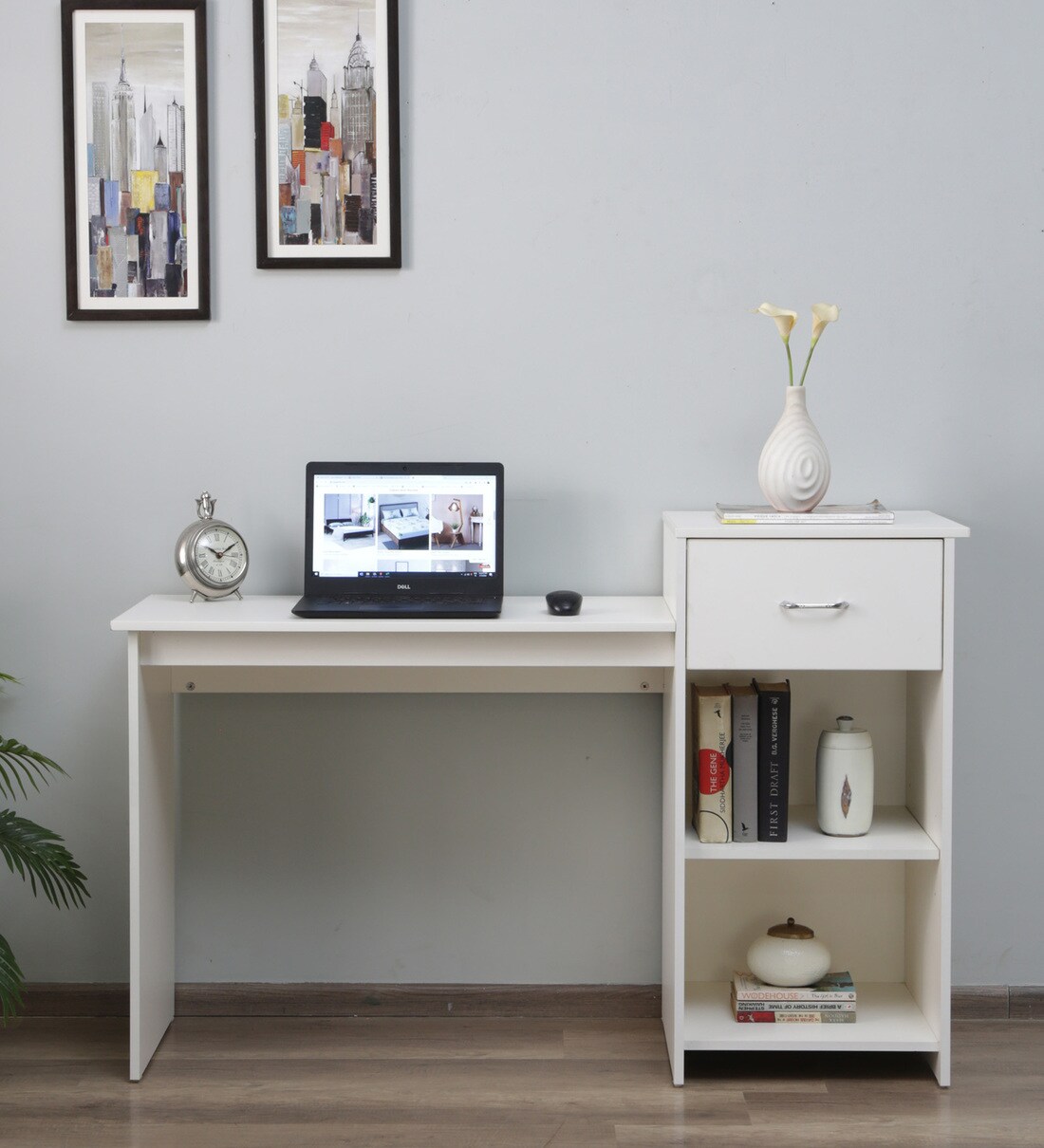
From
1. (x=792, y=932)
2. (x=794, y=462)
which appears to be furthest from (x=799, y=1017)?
(x=794, y=462)

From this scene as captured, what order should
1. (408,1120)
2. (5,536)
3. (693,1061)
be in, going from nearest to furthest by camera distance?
(408,1120), (693,1061), (5,536)

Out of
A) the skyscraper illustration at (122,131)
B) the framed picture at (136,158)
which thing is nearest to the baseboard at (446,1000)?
the framed picture at (136,158)

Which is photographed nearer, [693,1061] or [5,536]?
[693,1061]

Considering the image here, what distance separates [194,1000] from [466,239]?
5.40 ft

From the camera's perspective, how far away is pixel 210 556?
230 centimetres

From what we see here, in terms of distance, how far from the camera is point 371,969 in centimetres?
253

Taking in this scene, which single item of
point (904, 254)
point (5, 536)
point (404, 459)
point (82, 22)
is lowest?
point (5, 536)

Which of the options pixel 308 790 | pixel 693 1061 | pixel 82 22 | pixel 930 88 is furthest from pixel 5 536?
pixel 930 88

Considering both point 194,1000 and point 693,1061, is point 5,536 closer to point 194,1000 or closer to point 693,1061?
point 194,1000

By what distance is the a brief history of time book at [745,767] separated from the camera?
2246mm

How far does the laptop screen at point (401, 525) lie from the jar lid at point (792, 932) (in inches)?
34.3

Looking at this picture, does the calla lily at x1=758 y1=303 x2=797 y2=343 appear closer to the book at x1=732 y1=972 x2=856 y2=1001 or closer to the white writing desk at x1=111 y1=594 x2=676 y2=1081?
the white writing desk at x1=111 y1=594 x2=676 y2=1081

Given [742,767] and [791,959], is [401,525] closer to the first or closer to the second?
[742,767]

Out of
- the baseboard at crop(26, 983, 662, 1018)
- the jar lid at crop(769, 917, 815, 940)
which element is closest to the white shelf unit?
the jar lid at crop(769, 917, 815, 940)
